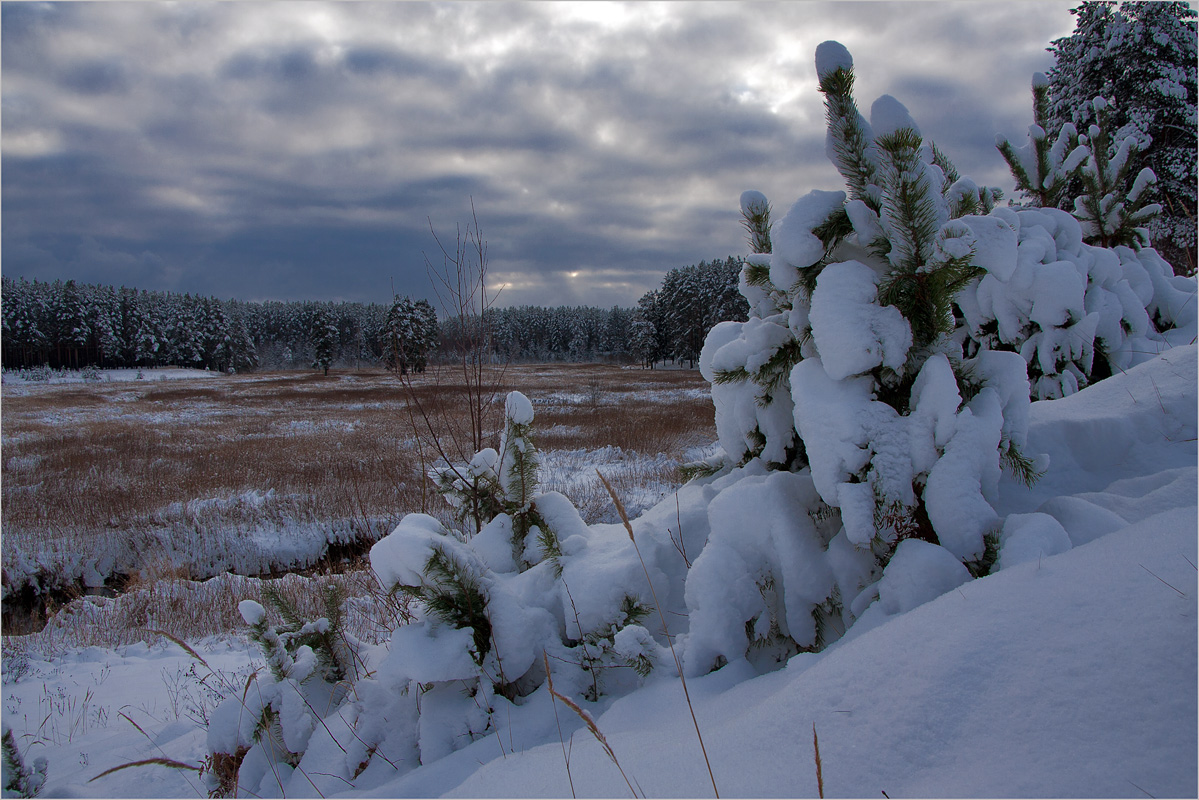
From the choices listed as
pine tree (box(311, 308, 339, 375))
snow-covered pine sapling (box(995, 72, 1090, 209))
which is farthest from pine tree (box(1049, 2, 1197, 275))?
pine tree (box(311, 308, 339, 375))

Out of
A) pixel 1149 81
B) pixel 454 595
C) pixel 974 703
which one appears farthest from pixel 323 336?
pixel 974 703

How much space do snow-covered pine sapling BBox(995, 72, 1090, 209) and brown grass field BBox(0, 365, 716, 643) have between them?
15.1 feet

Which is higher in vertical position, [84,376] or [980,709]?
[84,376]

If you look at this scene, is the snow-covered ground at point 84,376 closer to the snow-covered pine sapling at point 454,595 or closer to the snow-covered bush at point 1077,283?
the snow-covered pine sapling at point 454,595

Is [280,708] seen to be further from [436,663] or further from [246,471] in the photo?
[246,471]

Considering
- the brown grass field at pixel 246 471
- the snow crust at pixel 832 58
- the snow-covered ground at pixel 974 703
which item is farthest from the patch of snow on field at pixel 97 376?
the snow crust at pixel 832 58

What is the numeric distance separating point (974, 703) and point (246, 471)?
1388 cm

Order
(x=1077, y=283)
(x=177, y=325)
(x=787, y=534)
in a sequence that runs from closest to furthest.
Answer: (x=787, y=534) < (x=1077, y=283) < (x=177, y=325)

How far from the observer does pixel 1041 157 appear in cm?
514

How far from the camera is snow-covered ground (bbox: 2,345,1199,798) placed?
3.29 feet

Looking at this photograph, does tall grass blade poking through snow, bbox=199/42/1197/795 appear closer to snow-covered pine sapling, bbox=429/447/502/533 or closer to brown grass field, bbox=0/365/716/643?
snow-covered pine sapling, bbox=429/447/502/533

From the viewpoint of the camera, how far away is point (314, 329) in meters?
62.9

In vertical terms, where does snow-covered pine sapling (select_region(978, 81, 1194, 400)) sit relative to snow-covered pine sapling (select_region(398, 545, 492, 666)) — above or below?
above

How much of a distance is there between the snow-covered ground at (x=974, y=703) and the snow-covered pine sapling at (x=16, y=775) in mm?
386
